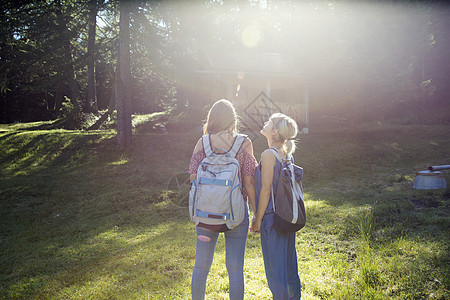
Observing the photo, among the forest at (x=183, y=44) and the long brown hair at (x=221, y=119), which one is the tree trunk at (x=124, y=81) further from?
the long brown hair at (x=221, y=119)

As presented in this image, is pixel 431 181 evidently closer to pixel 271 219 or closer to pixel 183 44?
pixel 271 219

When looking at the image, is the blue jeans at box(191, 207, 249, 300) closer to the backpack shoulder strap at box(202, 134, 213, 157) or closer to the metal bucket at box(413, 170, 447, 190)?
the backpack shoulder strap at box(202, 134, 213, 157)

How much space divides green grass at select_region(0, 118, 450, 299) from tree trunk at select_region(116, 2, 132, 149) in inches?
29.9

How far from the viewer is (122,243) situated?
601 cm

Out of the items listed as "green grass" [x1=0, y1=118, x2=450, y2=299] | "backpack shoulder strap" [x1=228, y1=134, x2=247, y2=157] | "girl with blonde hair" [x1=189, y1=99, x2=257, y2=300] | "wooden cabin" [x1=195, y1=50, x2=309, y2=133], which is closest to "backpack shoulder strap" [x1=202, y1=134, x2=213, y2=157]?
"girl with blonde hair" [x1=189, y1=99, x2=257, y2=300]

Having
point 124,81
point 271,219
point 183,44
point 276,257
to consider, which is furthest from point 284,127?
point 183,44

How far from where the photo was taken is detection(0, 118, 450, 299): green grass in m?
3.97

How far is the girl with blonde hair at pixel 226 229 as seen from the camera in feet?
8.57

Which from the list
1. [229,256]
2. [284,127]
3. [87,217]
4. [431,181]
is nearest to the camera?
[229,256]

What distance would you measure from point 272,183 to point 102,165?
11.2 meters

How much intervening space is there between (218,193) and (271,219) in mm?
540

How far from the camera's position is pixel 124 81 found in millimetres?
13516

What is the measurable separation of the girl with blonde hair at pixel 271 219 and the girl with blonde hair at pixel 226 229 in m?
0.09

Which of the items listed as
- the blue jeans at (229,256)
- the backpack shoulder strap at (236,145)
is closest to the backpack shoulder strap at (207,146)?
the backpack shoulder strap at (236,145)
